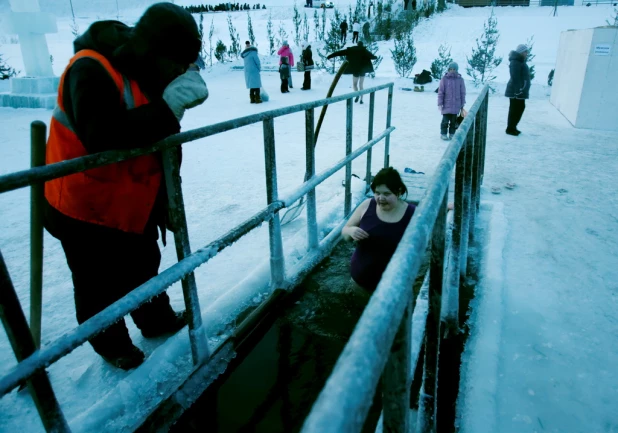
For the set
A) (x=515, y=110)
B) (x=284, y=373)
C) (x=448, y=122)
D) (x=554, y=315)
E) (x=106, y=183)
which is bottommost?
(x=284, y=373)

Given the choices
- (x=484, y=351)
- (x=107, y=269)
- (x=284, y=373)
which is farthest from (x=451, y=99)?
(x=107, y=269)

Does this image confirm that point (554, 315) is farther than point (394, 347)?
Yes

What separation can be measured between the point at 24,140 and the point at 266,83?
9730mm

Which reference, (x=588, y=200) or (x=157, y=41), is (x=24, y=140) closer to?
(x=157, y=41)

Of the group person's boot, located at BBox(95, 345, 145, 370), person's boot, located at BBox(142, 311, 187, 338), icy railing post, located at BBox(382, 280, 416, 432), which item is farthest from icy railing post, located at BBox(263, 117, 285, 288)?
icy railing post, located at BBox(382, 280, 416, 432)

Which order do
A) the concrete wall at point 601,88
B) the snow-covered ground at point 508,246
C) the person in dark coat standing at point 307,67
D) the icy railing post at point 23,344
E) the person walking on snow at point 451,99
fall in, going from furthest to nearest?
1. the person in dark coat standing at point 307,67
2. the concrete wall at point 601,88
3. the person walking on snow at point 451,99
4. the snow-covered ground at point 508,246
5. the icy railing post at point 23,344

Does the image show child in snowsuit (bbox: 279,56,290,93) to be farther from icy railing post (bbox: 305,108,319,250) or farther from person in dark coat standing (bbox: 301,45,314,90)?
icy railing post (bbox: 305,108,319,250)

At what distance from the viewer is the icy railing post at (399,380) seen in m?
0.72

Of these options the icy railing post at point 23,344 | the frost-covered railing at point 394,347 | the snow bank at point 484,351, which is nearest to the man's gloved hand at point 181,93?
the icy railing post at point 23,344

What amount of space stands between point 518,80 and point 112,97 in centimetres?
719

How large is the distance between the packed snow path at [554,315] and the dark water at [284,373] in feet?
1.88

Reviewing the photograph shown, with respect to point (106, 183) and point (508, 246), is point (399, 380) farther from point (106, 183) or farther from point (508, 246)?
point (508, 246)

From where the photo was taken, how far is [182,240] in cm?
176

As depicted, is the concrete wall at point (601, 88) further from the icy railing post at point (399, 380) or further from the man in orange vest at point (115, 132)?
the icy railing post at point (399, 380)
